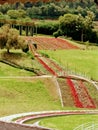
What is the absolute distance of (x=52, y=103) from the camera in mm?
28062

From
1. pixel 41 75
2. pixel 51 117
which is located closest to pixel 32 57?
pixel 41 75

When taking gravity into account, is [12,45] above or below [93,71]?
above

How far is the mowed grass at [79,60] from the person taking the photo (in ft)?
128

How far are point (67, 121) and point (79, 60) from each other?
21.6m

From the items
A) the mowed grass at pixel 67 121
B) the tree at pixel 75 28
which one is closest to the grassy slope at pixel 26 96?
the mowed grass at pixel 67 121

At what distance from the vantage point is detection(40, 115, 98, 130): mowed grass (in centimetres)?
2077

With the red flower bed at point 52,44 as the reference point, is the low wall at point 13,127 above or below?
above

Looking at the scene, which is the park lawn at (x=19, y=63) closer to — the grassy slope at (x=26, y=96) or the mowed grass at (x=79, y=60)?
the grassy slope at (x=26, y=96)

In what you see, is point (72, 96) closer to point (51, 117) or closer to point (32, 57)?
point (51, 117)

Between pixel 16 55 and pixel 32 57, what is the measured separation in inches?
62.4

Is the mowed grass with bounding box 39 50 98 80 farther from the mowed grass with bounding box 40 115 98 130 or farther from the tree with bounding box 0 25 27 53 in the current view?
the mowed grass with bounding box 40 115 98 130

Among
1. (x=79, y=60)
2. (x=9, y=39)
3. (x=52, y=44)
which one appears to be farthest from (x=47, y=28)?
(x=9, y=39)

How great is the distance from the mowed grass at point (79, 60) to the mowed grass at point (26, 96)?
7.86 m

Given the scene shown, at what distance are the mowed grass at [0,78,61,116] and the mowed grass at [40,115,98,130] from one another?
8.87ft
